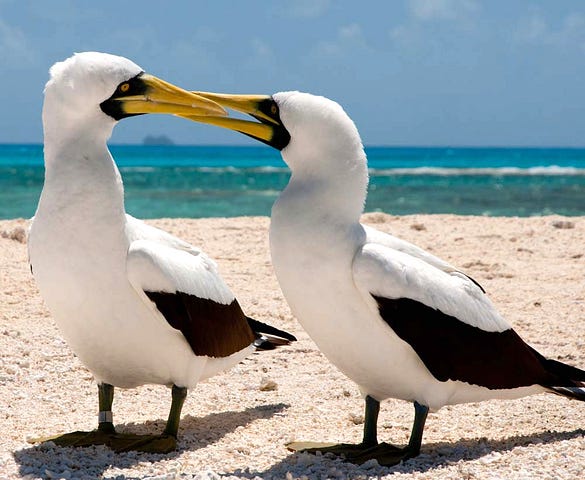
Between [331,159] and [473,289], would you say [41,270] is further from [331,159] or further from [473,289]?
[473,289]

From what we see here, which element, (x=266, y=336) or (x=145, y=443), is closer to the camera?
(x=145, y=443)

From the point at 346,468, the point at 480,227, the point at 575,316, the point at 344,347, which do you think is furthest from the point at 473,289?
the point at 480,227

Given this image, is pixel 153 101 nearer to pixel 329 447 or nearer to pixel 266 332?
pixel 266 332

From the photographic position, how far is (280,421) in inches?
194

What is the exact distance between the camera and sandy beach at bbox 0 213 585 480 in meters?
3.97

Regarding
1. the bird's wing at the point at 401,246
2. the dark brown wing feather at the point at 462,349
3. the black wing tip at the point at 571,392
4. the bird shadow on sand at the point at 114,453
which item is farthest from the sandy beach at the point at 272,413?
the bird's wing at the point at 401,246

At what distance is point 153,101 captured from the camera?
Answer: 13.8 ft

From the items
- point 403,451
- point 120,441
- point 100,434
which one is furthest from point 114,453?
point 403,451

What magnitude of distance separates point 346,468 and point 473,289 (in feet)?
3.22

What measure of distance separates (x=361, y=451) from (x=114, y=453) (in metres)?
1.14

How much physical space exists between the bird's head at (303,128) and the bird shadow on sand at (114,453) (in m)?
1.46

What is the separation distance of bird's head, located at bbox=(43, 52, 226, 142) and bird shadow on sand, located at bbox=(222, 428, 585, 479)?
1.60 m

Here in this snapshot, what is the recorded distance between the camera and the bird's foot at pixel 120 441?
168 inches

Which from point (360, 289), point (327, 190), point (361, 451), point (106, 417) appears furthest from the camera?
point (106, 417)
